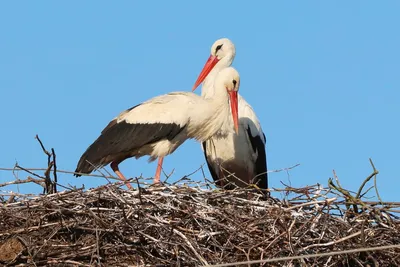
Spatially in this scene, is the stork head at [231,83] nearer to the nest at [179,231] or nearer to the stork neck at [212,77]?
the stork neck at [212,77]

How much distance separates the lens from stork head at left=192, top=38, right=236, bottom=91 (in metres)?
9.54

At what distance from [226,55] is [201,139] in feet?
5.60

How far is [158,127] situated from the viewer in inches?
303

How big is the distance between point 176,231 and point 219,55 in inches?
161

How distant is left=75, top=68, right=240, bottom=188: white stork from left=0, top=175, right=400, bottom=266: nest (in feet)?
5.46

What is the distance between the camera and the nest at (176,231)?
5637mm

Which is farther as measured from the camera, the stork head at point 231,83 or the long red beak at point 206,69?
the long red beak at point 206,69

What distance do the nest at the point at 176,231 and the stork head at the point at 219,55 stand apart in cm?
365

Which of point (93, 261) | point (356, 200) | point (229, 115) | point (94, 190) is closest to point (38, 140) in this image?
point (94, 190)

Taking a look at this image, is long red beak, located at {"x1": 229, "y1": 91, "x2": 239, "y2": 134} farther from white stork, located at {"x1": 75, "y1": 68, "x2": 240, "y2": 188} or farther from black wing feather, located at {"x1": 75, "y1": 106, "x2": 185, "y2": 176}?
black wing feather, located at {"x1": 75, "y1": 106, "x2": 185, "y2": 176}

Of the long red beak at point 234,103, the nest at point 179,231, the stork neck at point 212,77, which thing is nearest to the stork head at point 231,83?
the long red beak at point 234,103

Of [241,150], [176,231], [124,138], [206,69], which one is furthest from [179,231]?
[206,69]

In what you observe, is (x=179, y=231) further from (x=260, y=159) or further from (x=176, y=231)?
(x=260, y=159)

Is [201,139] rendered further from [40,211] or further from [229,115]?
[40,211]
